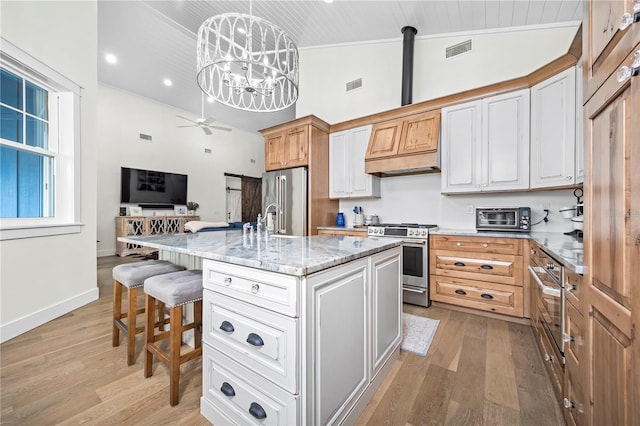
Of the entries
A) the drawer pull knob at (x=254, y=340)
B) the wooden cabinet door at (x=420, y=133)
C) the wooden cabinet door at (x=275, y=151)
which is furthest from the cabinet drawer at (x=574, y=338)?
the wooden cabinet door at (x=275, y=151)

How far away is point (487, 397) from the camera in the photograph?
162cm

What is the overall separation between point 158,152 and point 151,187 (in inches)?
38.7

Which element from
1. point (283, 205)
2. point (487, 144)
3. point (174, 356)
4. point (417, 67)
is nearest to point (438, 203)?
point (487, 144)

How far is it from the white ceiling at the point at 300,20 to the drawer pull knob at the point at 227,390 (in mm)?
3417

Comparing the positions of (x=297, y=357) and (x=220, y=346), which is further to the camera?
(x=220, y=346)

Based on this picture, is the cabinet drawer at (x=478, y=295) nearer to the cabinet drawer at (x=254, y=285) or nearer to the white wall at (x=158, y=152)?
the cabinet drawer at (x=254, y=285)

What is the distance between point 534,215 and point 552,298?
193 cm

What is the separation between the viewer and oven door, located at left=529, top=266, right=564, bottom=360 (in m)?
1.45

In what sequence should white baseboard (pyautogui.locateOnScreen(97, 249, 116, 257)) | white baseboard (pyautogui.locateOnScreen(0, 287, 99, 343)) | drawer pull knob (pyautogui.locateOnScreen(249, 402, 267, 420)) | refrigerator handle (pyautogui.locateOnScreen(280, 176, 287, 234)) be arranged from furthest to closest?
white baseboard (pyautogui.locateOnScreen(97, 249, 116, 257)), refrigerator handle (pyautogui.locateOnScreen(280, 176, 287, 234)), white baseboard (pyautogui.locateOnScreen(0, 287, 99, 343)), drawer pull knob (pyautogui.locateOnScreen(249, 402, 267, 420))

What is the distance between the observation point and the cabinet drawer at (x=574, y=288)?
3.73 feet

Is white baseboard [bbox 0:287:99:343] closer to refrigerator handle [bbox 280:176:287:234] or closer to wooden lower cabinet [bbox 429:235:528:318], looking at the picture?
refrigerator handle [bbox 280:176:287:234]

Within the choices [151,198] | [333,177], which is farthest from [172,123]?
[333,177]

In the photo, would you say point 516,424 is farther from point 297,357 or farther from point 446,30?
point 446,30

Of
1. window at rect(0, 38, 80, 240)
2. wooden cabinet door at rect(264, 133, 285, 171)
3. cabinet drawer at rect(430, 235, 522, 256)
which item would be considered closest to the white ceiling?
wooden cabinet door at rect(264, 133, 285, 171)
